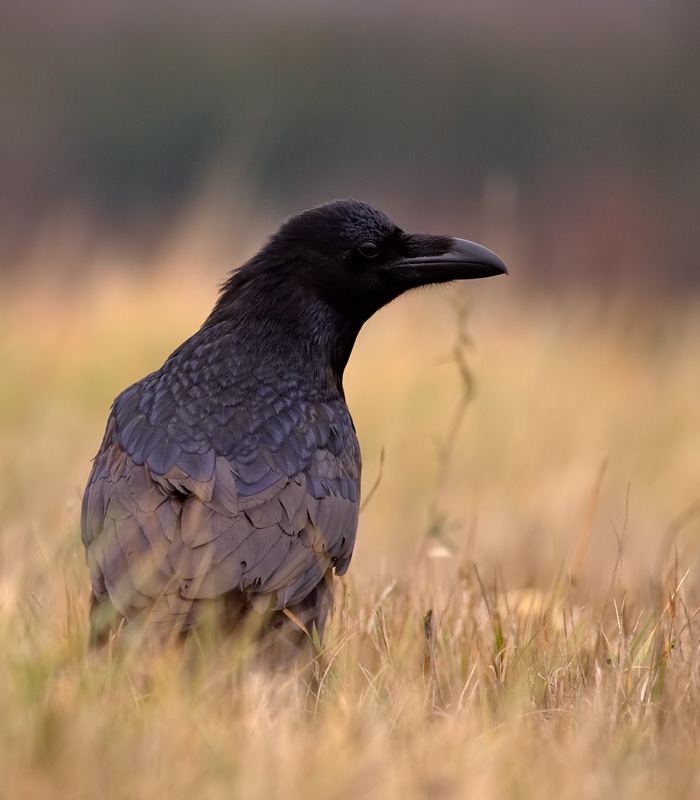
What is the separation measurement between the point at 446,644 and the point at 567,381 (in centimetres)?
556

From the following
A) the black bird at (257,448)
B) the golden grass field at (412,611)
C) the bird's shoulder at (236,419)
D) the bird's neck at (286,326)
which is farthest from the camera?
the bird's neck at (286,326)

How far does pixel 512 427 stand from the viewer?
8141 millimetres

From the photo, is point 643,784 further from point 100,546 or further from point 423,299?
point 423,299

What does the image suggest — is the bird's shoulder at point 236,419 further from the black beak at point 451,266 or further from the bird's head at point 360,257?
the black beak at point 451,266

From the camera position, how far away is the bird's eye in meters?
4.55

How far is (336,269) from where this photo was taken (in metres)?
4.53

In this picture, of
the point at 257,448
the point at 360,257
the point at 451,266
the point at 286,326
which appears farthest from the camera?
the point at 451,266

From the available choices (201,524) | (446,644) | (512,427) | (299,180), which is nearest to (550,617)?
(446,644)

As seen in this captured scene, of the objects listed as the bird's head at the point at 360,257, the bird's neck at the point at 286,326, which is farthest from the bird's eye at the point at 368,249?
the bird's neck at the point at 286,326

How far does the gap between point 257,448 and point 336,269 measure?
2.68ft

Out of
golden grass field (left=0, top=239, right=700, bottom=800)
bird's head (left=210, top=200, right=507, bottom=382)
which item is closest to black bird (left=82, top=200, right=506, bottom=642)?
bird's head (left=210, top=200, right=507, bottom=382)

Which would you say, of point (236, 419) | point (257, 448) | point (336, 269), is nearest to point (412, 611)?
point (257, 448)

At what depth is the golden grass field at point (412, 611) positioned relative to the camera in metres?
2.69

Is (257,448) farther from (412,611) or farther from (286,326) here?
(412,611)
